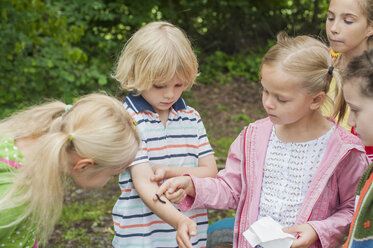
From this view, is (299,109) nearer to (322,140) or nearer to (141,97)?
(322,140)

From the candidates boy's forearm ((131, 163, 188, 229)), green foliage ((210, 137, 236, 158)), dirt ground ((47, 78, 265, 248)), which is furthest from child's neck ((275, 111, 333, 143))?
green foliage ((210, 137, 236, 158))

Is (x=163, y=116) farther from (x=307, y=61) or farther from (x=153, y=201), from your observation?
(x=307, y=61)

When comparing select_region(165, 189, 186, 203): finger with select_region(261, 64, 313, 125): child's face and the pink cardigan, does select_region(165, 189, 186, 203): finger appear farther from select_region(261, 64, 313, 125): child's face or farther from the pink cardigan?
select_region(261, 64, 313, 125): child's face

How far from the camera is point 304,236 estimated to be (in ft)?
6.82

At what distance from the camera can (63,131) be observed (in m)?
2.00

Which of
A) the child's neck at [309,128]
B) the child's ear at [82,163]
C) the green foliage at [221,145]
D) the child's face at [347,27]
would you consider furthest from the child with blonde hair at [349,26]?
the green foliage at [221,145]

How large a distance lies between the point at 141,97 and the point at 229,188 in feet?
1.99

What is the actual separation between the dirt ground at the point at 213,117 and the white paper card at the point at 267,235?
221cm

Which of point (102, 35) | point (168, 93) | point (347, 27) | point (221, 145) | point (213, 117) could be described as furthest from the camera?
point (102, 35)

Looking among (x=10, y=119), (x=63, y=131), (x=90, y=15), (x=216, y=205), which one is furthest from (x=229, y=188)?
(x=90, y=15)

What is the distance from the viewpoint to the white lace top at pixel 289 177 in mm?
2211

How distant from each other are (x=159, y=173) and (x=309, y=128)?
0.71 m

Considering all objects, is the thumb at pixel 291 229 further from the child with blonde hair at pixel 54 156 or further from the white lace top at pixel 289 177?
the child with blonde hair at pixel 54 156

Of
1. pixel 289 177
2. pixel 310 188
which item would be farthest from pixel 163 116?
pixel 310 188
